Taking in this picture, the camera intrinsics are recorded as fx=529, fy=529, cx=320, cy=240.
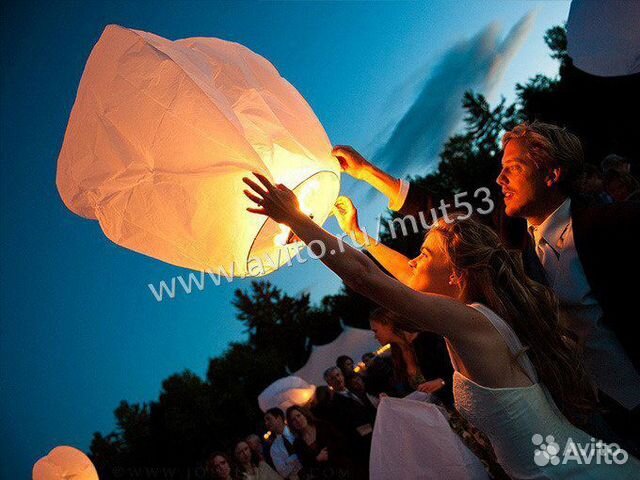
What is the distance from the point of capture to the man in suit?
2.35m

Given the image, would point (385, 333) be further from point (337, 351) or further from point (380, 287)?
point (337, 351)

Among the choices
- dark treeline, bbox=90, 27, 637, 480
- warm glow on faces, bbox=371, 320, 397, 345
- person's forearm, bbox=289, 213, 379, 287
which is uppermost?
dark treeline, bbox=90, 27, 637, 480

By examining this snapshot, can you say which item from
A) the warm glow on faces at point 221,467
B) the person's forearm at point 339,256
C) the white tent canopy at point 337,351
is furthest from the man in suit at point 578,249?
the white tent canopy at point 337,351

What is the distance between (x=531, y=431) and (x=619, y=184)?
3978mm

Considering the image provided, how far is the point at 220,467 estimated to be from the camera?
7.52 metres

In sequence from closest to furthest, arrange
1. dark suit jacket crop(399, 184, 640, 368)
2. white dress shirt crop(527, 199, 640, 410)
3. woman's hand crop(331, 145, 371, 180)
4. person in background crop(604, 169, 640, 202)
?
dark suit jacket crop(399, 184, 640, 368) < white dress shirt crop(527, 199, 640, 410) < woman's hand crop(331, 145, 371, 180) < person in background crop(604, 169, 640, 202)

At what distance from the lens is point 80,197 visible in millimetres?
2152

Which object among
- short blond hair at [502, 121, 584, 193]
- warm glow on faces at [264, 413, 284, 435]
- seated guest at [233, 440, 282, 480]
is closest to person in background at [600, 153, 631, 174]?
short blond hair at [502, 121, 584, 193]

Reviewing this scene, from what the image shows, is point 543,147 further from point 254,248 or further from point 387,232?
point 387,232

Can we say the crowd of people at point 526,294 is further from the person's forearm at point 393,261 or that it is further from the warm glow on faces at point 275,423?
the warm glow on faces at point 275,423

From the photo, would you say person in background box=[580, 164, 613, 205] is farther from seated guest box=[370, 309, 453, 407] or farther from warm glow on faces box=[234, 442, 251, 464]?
warm glow on faces box=[234, 442, 251, 464]

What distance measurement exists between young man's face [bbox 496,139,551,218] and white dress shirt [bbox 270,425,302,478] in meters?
5.62

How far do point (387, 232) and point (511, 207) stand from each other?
2434 cm

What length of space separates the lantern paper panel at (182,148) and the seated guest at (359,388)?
17.4 ft
